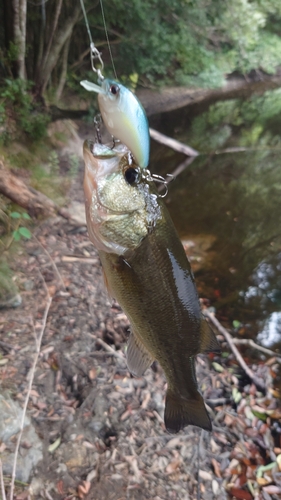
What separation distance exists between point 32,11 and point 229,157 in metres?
6.18

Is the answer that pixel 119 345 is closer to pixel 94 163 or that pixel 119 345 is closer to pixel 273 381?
pixel 273 381

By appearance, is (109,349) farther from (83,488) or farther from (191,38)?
(191,38)

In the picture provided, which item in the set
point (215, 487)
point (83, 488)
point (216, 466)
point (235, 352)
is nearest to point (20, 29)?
point (235, 352)

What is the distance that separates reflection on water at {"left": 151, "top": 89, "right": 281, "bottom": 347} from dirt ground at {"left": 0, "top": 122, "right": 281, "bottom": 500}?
123 cm

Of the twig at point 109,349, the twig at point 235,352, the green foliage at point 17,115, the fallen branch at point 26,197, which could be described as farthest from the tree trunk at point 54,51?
the twig at point 109,349

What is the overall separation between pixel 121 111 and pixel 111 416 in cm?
266

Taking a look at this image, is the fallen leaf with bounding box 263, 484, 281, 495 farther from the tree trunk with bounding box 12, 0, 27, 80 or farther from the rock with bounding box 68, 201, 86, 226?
the tree trunk with bounding box 12, 0, 27, 80

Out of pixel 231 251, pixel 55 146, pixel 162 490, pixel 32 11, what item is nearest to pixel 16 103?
pixel 55 146

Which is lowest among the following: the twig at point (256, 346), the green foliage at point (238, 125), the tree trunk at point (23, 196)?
the twig at point (256, 346)

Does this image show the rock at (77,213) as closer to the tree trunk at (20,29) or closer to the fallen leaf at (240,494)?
the tree trunk at (20,29)

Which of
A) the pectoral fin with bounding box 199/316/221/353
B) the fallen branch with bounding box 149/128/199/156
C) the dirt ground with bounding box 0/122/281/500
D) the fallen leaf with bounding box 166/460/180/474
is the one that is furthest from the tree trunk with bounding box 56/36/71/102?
the pectoral fin with bounding box 199/316/221/353

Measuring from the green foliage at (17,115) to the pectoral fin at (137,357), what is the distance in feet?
18.5

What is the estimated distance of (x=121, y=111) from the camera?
1078 millimetres

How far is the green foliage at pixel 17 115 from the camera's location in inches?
255
